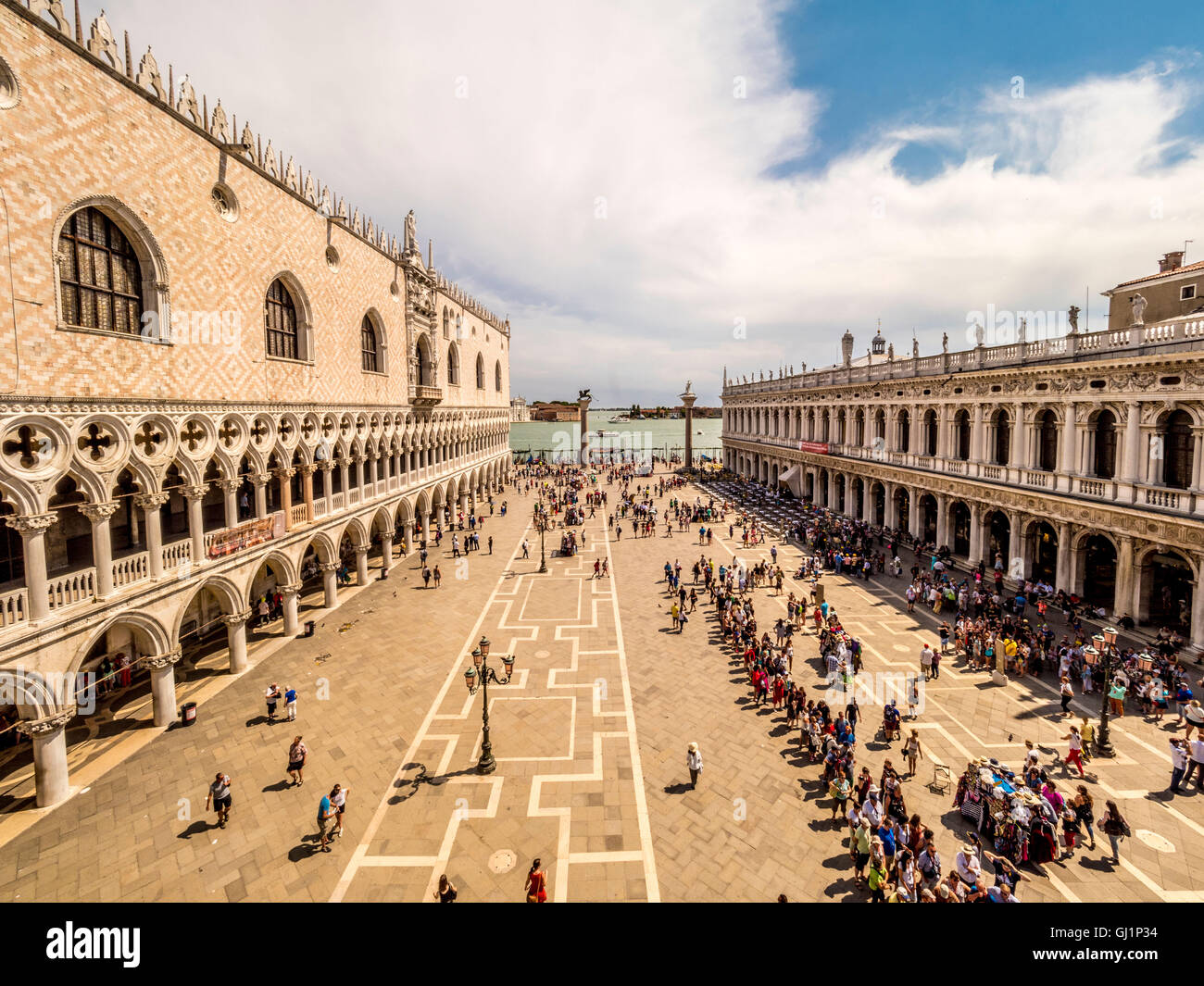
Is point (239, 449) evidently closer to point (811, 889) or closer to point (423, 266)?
point (811, 889)

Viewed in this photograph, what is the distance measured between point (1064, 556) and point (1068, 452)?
3.87 metres

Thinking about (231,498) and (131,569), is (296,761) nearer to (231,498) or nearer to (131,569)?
(131,569)

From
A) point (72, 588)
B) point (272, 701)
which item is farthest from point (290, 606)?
point (72, 588)

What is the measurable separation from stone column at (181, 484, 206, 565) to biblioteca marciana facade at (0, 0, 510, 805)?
0.20 feet

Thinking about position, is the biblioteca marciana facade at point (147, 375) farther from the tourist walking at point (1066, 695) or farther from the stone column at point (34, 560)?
the tourist walking at point (1066, 695)

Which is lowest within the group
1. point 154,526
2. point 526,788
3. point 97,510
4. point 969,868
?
point 526,788

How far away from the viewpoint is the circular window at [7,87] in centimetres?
1047

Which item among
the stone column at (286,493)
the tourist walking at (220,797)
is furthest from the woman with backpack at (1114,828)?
the stone column at (286,493)

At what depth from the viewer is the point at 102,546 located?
41.4ft

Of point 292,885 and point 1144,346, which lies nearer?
point 292,885
